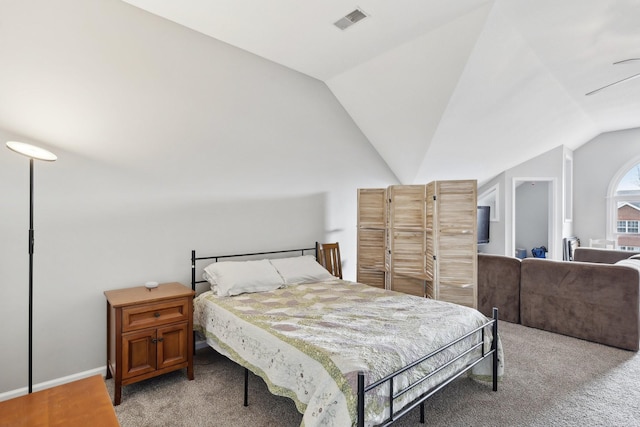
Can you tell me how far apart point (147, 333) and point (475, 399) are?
2.60 metres

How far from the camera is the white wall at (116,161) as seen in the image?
2631mm

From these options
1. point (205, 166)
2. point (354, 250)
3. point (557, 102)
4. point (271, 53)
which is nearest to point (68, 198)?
point (205, 166)

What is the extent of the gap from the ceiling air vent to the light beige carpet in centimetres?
326

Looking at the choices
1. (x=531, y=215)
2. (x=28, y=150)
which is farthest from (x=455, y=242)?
(x=531, y=215)

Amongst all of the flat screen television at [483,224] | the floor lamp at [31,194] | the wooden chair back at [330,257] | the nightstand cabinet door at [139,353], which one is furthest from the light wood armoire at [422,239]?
the flat screen television at [483,224]

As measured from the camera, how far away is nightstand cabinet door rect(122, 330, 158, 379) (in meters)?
2.61

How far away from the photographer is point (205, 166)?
3617mm

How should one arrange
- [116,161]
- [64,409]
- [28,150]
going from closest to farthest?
1. [64,409]
2. [28,150]
3. [116,161]

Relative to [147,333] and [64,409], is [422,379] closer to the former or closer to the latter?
[64,409]

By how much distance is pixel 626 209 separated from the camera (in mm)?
7379

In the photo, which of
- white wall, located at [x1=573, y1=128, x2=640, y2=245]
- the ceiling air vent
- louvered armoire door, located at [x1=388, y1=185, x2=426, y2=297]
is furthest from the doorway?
the ceiling air vent

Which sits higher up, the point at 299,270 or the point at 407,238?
the point at 407,238

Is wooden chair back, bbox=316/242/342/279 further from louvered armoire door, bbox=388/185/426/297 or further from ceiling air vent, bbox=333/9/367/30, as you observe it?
ceiling air vent, bbox=333/9/367/30

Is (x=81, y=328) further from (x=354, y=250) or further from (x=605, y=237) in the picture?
(x=605, y=237)
